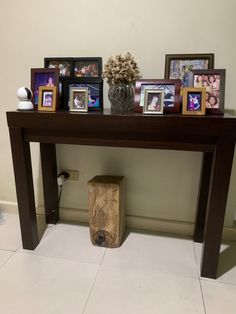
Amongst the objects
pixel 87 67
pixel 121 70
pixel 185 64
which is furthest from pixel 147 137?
pixel 87 67

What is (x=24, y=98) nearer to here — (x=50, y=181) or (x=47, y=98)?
(x=47, y=98)

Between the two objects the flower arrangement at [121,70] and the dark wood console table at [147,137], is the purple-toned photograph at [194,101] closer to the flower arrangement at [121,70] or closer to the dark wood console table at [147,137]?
the dark wood console table at [147,137]

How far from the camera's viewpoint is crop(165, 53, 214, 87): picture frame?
4.47 feet

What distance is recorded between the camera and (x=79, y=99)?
1.29 meters

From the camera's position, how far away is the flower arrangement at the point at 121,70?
4.15ft

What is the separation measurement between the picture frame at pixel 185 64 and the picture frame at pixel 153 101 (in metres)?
0.30

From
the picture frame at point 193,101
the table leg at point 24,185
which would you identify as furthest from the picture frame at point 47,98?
the picture frame at point 193,101

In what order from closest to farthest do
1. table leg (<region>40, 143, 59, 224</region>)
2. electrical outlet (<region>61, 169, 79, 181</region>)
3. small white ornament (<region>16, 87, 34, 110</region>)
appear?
small white ornament (<region>16, 87, 34, 110</region>) < table leg (<region>40, 143, 59, 224</region>) < electrical outlet (<region>61, 169, 79, 181</region>)

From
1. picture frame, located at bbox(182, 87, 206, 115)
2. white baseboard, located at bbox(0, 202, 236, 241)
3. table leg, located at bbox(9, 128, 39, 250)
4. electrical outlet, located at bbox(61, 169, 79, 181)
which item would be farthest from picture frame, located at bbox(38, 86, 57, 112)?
white baseboard, located at bbox(0, 202, 236, 241)

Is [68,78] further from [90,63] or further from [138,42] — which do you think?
[138,42]

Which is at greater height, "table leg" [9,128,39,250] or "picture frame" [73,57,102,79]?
"picture frame" [73,57,102,79]

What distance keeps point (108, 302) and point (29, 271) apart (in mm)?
503

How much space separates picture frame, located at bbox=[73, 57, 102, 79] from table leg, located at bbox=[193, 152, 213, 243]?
0.86m

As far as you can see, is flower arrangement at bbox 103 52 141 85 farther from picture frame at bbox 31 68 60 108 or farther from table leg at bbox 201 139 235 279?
table leg at bbox 201 139 235 279
